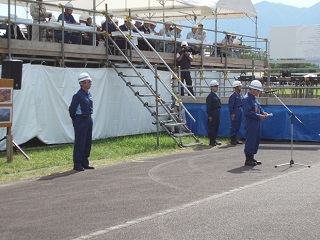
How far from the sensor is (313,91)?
2205cm

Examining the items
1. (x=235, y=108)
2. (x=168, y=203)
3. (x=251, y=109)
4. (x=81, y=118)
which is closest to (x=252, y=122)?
(x=251, y=109)

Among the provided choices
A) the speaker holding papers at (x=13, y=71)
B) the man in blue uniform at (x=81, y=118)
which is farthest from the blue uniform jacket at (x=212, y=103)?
the speaker holding papers at (x=13, y=71)

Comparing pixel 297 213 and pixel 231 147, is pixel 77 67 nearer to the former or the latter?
pixel 231 147

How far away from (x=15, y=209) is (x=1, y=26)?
29.6ft

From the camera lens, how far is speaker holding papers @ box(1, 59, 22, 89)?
49.1 feet

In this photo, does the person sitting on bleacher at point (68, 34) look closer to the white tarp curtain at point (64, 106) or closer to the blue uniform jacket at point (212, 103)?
the white tarp curtain at point (64, 106)

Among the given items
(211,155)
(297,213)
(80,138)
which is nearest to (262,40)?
(211,155)

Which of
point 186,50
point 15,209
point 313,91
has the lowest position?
point 15,209

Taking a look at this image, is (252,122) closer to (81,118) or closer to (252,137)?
(252,137)

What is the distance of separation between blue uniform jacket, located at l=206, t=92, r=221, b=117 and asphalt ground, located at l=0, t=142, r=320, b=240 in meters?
5.00

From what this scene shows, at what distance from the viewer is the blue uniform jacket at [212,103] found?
774 inches

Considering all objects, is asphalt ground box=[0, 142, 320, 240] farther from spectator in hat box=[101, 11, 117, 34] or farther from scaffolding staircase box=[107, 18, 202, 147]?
spectator in hat box=[101, 11, 117, 34]

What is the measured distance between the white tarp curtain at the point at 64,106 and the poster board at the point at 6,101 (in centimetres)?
169

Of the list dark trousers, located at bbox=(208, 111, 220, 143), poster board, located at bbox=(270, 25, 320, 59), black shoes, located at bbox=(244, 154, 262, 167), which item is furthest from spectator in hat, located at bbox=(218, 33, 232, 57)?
black shoes, located at bbox=(244, 154, 262, 167)
